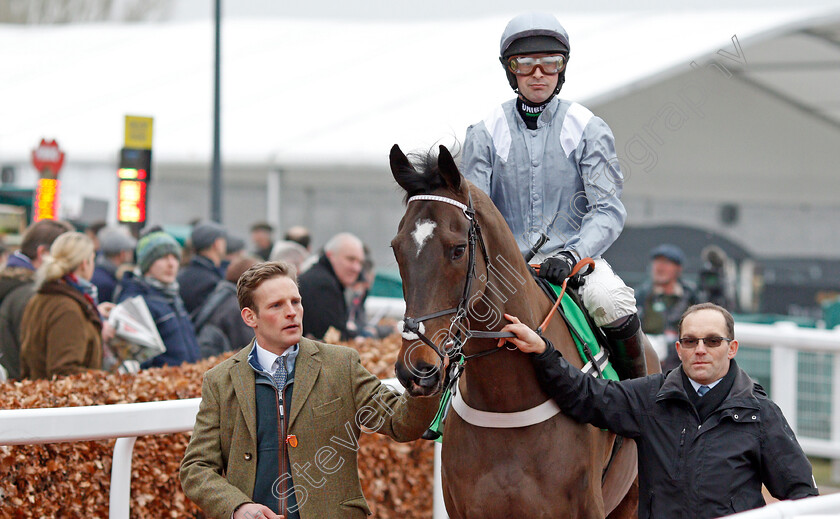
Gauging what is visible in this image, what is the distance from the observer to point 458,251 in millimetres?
3041

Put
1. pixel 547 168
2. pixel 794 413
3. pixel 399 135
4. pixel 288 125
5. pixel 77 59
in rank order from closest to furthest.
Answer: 1. pixel 547 168
2. pixel 794 413
3. pixel 399 135
4. pixel 288 125
5. pixel 77 59

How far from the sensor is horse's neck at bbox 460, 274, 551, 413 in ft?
10.9

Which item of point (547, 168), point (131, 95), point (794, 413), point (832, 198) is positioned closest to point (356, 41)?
point (131, 95)

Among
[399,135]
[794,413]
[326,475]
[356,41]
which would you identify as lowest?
[794,413]

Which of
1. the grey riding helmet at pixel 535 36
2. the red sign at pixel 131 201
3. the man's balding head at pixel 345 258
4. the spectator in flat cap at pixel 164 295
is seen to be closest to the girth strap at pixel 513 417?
the grey riding helmet at pixel 535 36

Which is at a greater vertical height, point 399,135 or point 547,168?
point 399,135

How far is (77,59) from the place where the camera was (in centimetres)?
2561

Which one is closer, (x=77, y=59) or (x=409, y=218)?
(x=409, y=218)

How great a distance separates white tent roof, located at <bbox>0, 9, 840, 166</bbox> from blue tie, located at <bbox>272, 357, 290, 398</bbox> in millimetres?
10376

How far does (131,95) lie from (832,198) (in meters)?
14.6

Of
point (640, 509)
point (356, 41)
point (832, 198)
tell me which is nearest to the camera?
point (640, 509)

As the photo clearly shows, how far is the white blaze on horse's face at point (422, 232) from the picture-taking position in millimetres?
2994

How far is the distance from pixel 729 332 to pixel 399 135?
13037mm

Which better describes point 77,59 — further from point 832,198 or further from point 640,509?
point 640,509
